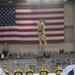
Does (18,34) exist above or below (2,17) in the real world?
below

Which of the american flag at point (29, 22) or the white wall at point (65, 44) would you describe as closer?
the american flag at point (29, 22)

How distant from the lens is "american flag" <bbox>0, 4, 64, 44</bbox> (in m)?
19.4

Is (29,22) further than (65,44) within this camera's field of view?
No

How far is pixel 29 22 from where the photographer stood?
19578 millimetres

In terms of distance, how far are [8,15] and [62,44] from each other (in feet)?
16.1

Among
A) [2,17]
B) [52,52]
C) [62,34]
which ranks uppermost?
[2,17]

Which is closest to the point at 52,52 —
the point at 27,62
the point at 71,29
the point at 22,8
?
the point at 71,29

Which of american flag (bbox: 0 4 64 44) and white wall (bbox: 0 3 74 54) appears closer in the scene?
american flag (bbox: 0 4 64 44)

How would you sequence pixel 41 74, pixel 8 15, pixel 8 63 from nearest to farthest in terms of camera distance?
pixel 41 74, pixel 8 63, pixel 8 15

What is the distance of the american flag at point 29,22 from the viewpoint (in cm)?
1942

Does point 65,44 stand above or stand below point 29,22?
below

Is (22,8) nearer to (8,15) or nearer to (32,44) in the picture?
(8,15)

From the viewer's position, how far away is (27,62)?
1399cm

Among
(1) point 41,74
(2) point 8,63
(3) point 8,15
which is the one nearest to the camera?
(1) point 41,74
